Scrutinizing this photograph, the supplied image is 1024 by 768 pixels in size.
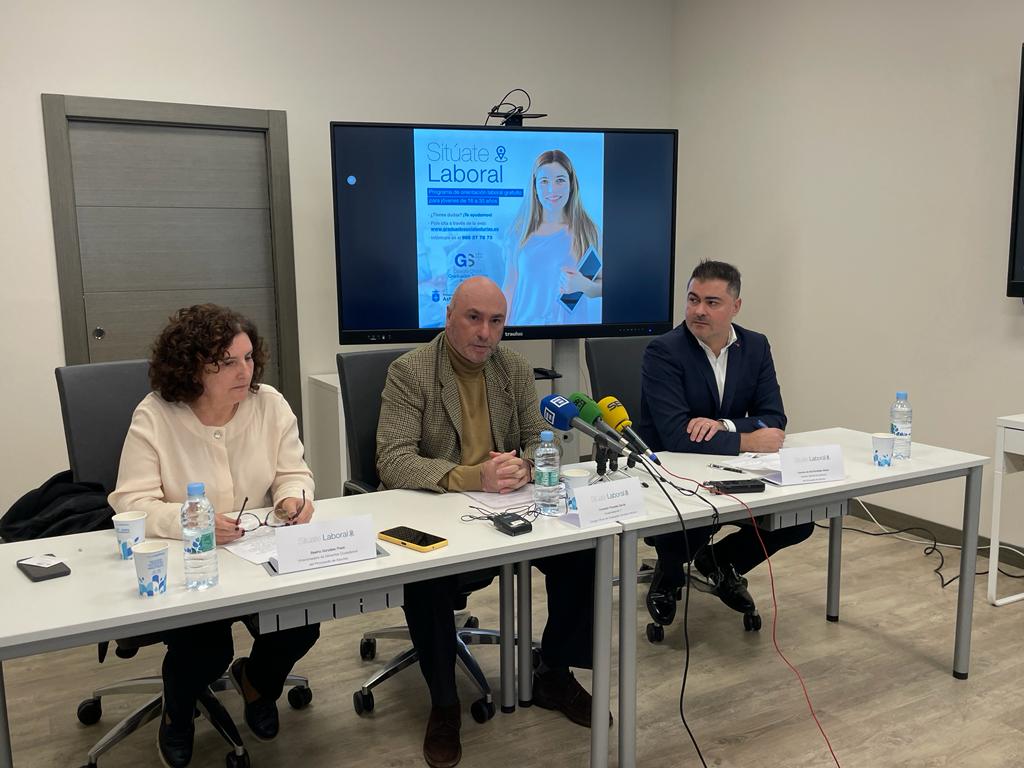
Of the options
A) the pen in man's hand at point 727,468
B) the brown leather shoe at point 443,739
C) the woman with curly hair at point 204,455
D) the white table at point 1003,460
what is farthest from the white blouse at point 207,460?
the white table at point 1003,460

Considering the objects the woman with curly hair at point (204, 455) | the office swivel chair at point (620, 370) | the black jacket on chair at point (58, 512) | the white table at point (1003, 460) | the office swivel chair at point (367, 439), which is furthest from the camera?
the office swivel chair at point (620, 370)

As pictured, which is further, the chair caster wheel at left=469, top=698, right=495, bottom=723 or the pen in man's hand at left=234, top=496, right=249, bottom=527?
the chair caster wheel at left=469, top=698, right=495, bottom=723

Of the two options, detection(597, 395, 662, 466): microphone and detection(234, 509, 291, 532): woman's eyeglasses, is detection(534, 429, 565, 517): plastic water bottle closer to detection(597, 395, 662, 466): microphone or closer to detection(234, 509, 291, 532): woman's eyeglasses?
detection(597, 395, 662, 466): microphone

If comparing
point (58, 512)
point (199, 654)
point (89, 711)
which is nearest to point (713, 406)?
point (199, 654)

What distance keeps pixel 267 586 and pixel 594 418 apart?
90 cm

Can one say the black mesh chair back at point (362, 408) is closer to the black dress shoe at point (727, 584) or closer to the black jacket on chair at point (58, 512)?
the black jacket on chair at point (58, 512)

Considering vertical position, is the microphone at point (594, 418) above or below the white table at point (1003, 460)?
above

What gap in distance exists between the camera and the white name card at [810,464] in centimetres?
228

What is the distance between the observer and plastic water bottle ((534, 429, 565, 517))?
2.06 meters

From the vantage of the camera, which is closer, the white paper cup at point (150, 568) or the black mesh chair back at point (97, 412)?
the white paper cup at point (150, 568)

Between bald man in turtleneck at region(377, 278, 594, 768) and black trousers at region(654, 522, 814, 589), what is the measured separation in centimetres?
59

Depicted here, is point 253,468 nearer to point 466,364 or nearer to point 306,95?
point 466,364

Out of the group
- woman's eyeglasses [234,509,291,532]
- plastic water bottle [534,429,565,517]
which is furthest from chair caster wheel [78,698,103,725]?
plastic water bottle [534,429,565,517]

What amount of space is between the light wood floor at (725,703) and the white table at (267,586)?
0.47 meters
